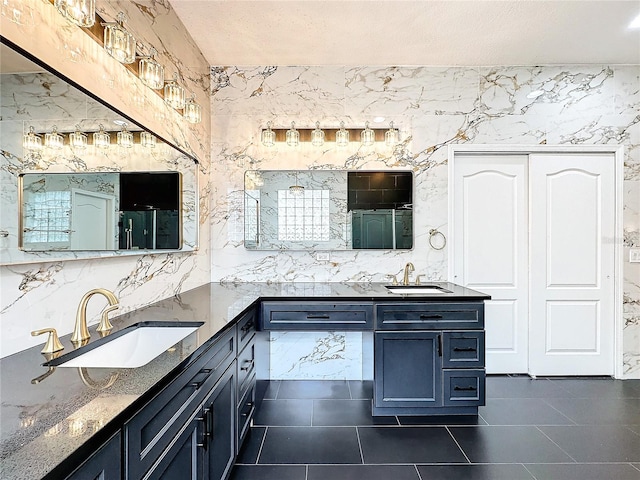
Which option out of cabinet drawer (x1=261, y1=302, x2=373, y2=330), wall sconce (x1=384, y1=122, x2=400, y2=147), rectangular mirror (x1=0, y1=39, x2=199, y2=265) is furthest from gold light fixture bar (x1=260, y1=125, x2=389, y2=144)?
cabinet drawer (x1=261, y1=302, x2=373, y2=330)

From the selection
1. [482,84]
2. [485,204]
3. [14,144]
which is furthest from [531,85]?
[14,144]

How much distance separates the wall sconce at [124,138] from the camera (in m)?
1.88

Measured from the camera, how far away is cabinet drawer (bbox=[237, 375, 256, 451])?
206 cm

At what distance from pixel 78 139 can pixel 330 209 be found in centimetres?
205

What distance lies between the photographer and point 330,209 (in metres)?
3.32

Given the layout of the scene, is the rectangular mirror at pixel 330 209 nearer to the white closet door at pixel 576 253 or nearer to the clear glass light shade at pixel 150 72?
the white closet door at pixel 576 253

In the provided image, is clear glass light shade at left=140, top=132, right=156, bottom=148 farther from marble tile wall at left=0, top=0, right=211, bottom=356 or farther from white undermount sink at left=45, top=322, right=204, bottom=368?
white undermount sink at left=45, top=322, right=204, bottom=368

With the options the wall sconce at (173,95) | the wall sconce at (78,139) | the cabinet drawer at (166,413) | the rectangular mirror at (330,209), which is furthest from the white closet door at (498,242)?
the wall sconce at (78,139)

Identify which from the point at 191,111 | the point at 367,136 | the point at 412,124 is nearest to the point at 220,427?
the point at 191,111

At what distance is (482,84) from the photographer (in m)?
3.39

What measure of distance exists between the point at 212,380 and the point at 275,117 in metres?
2.43

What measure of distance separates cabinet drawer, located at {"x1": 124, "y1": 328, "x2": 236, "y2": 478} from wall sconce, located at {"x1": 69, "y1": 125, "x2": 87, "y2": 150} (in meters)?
1.00

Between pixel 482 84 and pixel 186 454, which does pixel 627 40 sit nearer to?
pixel 482 84

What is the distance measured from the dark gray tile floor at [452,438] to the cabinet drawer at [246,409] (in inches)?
5.8
